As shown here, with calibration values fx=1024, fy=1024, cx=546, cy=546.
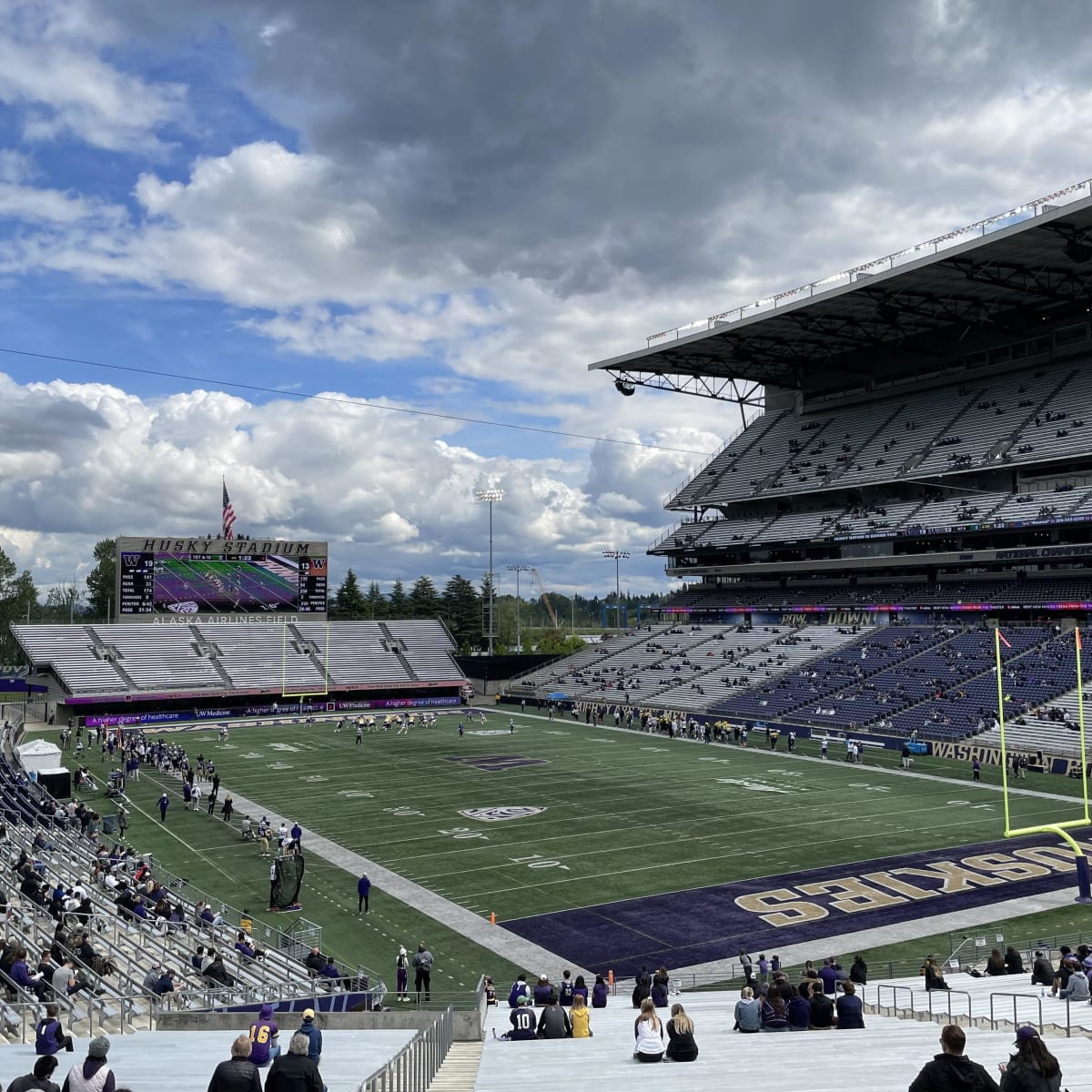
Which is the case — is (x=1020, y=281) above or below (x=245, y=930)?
above

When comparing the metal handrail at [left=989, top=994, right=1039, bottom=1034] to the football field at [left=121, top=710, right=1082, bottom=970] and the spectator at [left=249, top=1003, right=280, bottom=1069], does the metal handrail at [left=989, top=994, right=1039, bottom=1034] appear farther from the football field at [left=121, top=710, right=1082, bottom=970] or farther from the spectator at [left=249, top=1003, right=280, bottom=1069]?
the spectator at [left=249, top=1003, right=280, bottom=1069]

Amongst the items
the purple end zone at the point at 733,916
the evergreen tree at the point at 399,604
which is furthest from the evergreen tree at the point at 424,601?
the purple end zone at the point at 733,916

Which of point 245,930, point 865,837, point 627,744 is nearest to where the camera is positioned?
point 245,930

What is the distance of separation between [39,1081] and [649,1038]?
6.09 metres

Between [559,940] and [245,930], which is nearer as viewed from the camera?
[245,930]

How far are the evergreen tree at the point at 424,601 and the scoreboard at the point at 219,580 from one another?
3667cm

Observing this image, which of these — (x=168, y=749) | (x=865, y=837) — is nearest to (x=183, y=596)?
(x=168, y=749)

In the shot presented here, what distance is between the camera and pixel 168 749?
1724 inches

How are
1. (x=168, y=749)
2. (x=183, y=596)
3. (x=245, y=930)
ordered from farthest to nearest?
(x=183, y=596) < (x=168, y=749) < (x=245, y=930)

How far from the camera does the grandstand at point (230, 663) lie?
Result: 199 ft

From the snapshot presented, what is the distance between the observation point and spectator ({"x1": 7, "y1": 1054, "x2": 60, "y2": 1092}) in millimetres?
6172

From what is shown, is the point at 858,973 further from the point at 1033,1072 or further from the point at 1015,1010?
the point at 1033,1072

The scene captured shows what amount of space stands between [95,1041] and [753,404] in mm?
79525

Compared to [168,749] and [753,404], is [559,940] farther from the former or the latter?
[753,404]
